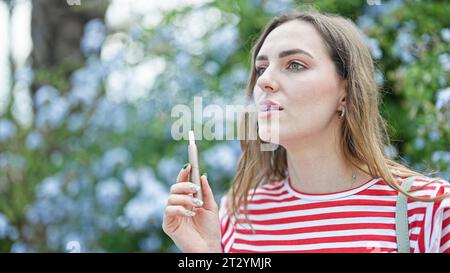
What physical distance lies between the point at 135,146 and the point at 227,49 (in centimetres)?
63

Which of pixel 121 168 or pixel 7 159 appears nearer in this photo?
pixel 121 168

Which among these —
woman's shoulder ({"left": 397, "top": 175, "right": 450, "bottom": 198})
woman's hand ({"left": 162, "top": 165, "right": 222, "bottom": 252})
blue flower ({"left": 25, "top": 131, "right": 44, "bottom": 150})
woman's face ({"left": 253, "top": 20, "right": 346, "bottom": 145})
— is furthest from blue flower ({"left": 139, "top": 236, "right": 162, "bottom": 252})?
woman's shoulder ({"left": 397, "top": 175, "right": 450, "bottom": 198})

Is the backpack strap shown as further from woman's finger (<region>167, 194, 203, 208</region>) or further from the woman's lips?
woman's finger (<region>167, 194, 203, 208</region>)

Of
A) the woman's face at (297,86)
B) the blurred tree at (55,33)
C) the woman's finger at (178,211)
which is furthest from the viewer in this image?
the blurred tree at (55,33)

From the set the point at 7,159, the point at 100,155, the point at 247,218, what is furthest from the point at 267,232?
the point at 7,159

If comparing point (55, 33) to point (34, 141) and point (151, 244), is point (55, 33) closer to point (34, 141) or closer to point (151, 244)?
point (34, 141)

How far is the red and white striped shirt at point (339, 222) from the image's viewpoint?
1279 millimetres

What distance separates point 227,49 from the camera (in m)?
2.72

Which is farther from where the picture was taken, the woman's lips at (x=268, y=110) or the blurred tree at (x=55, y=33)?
the blurred tree at (x=55, y=33)

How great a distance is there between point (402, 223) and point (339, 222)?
15 cm

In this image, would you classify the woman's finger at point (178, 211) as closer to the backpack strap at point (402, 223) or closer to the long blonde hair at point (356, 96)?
the long blonde hair at point (356, 96)

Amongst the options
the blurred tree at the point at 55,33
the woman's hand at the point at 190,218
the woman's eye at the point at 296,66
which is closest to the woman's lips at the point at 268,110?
the woman's eye at the point at 296,66
